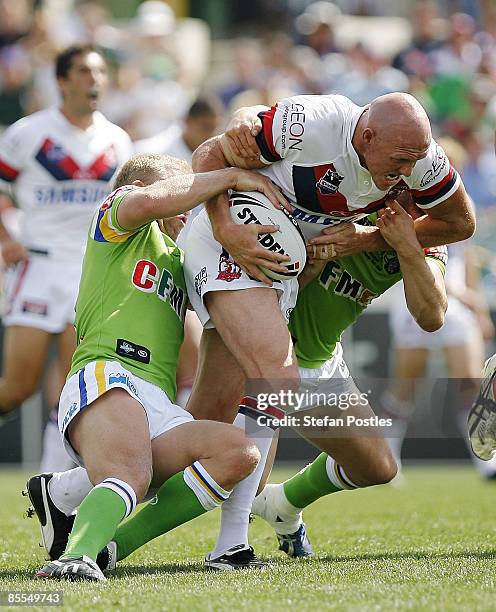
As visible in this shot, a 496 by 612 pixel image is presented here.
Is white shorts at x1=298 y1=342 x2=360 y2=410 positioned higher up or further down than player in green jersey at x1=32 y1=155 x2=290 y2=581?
further down

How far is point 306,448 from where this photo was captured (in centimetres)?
1127

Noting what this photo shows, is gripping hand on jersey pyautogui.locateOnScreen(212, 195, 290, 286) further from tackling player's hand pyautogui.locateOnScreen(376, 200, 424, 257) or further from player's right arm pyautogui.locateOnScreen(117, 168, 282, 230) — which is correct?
tackling player's hand pyautogui.locateOnScreen(376, 200, 424, 257)

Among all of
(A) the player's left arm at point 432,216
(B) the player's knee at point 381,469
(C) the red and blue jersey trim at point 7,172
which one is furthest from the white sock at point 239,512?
(C) the red and blue jersey trim at point 7,172

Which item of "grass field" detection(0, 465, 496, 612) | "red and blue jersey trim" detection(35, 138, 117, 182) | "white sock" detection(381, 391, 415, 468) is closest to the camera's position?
"grass field" detection(0, 465, 496, 612)

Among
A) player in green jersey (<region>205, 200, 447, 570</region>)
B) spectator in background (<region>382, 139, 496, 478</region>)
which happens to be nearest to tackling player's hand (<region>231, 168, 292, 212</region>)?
player in green jersey (<region>205, 200, 447, 570</region>)

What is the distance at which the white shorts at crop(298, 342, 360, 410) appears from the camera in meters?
5.34

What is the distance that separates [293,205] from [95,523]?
5.21ft

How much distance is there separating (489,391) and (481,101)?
8.91 m

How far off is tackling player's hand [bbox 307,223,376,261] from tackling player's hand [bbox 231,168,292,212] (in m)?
0.20

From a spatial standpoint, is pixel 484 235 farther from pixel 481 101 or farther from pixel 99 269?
pixel 99 269

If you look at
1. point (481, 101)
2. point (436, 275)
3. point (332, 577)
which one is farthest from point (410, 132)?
point (481, 101)

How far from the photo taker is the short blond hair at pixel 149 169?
16.5 ft

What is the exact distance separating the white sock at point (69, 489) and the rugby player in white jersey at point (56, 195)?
9.09 feet

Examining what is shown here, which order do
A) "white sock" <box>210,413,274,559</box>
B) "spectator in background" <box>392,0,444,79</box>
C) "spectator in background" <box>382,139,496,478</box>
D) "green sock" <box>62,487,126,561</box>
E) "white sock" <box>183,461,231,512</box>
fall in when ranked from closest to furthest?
"green sock" <box>62,487,126,561</box>
"white sock" <box>183,461,231,512</box>
"white sock" <box>210,413,274,559</box>
"spectator in background" <box>382,139,496,478</box>
"spectator in background" <box>392,0,444,79</box>
